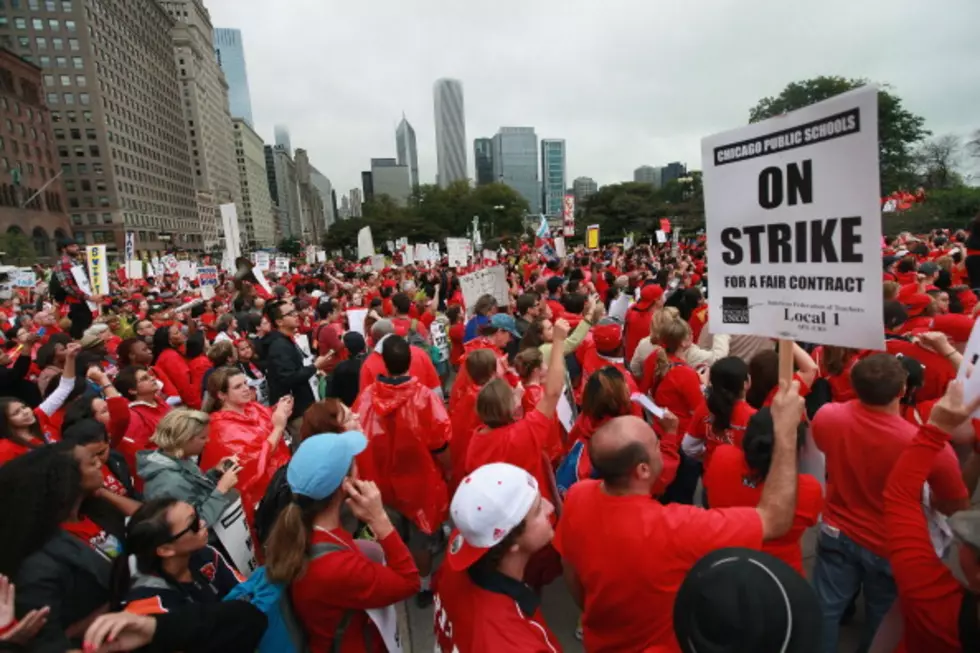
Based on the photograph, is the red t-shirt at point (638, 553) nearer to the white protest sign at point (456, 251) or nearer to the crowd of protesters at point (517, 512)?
the crowd of protesters at point (517, 512)

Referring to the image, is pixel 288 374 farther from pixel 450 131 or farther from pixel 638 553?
pixel 450 131

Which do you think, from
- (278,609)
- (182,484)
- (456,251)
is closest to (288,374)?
(182,484)

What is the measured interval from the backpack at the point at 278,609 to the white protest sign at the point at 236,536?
2.64 feet

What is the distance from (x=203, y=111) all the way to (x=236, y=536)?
14789 centimetres

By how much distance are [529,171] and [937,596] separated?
188470 mm

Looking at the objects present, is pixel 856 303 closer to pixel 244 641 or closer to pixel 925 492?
pixel 925 492

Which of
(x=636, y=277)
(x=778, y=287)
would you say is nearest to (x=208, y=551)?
(x=778, y=287)

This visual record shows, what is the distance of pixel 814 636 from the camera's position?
1.10 meters

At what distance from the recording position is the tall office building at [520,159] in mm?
180125

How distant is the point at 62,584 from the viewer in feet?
6.49

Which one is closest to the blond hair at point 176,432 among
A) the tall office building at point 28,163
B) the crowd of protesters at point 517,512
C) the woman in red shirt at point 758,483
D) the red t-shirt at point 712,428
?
the crowd of protesters at point 517,512

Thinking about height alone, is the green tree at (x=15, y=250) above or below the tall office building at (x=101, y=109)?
below

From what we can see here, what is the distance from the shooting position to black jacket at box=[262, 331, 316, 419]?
536 centimetres

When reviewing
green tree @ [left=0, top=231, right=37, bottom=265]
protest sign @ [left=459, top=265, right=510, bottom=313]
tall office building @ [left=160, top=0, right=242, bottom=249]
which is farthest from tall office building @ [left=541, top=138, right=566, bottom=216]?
protest sign @ [left=459, top=265, right=510, bottom=313]
